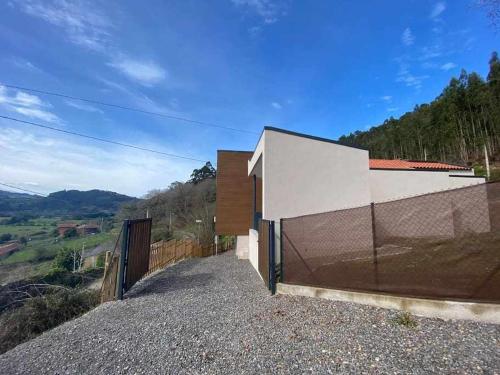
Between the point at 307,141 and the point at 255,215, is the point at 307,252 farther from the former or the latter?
the point at 255,215

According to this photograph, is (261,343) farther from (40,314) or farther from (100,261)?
(100,261)

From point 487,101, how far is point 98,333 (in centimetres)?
4089

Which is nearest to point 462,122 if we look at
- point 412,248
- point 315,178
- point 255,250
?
point 315,178

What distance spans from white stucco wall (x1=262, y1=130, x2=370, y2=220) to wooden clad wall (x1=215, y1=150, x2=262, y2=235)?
3.96m

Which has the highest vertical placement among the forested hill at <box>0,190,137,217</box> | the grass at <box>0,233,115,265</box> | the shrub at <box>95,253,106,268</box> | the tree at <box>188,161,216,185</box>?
the tree at <box>188,161,216,185</box>

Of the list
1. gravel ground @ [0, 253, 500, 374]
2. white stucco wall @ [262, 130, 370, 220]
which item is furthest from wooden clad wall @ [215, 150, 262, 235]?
gravel ground @ [0, 253, 500, 374]

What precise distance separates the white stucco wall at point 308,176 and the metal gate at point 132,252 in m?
3.82

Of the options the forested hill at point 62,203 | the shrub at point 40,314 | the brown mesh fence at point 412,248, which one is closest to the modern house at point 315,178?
the brown mesh fence at point 412,248

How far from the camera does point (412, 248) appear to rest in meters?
3.72

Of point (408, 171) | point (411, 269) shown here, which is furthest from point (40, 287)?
point (408, 171)

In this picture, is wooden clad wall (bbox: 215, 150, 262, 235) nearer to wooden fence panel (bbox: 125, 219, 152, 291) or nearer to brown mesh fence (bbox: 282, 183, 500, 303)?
wooden fence panel (bbox: 125, 219, 152, 291)

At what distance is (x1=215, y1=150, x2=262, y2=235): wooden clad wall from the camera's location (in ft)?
41.7

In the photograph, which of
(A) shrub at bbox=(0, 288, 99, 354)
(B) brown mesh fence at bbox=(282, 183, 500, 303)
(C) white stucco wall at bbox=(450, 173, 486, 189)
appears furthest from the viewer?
(C) white stucco wall at bbox=(450, 173, 486, 189)

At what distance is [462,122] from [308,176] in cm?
3421
